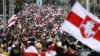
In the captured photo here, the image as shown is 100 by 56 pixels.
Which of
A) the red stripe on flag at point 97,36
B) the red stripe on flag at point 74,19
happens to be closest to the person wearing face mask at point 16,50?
the red stripe on flag at point 74,19

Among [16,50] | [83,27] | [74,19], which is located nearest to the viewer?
[83,27]

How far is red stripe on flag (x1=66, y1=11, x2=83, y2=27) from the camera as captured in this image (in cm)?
1122

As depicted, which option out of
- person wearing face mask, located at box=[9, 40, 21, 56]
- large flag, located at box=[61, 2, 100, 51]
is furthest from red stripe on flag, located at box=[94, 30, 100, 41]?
person wearing face mask, located at box=[9, 40, 21, 56]

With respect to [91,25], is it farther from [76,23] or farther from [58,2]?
[58,2]

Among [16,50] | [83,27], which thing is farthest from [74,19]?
[16,50]

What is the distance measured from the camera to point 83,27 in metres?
11.2

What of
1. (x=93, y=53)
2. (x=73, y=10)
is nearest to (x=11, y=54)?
(x=93, y=53)

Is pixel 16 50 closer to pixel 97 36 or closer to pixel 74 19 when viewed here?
pixel 74 19

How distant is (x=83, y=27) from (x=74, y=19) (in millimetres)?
252

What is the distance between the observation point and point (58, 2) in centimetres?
14912

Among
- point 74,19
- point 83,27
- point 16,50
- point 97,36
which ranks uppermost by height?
point 74,19

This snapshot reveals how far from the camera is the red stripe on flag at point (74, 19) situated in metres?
11.2

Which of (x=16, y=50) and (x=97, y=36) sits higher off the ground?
(x=97, y=36)

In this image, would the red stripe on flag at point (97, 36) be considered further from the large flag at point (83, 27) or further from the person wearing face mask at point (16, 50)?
the person wearing face mask at point (16, 50)
